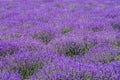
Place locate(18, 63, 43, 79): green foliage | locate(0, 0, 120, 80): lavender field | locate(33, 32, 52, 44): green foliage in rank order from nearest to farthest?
locate(0, 0, 120, 80): lavender field → locate(18, 63, 43, 79): green foliage → locate(33, 32, 52, 44): green foliage

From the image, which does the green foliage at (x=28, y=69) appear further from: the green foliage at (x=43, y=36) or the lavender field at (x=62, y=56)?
the green foliage at (x=43, y=36)

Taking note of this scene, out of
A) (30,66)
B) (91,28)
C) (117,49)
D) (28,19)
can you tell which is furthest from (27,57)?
(28,19)

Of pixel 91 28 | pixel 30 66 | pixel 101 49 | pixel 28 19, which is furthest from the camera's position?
pixel 28 19

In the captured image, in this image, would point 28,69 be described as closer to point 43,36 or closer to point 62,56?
point 62,56

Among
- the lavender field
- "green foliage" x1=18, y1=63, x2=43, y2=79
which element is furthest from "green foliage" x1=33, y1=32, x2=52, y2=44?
"green foliage" x1=18, y1=63, x2=43, y2=79

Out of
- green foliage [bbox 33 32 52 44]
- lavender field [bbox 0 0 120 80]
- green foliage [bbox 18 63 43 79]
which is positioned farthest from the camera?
green foliage [bbox 33 32 52 44]

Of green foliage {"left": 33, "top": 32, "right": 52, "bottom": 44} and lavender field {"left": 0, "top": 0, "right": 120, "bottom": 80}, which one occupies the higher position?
lavender field {"left": 0, "top": 0, "right": 120, "bottom": 80}

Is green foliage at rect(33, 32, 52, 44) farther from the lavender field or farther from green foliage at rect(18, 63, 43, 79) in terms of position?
green foliage at rect(18, 63, 43, 79)

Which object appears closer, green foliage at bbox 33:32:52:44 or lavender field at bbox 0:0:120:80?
lavender field at bbox 0:0:120:80

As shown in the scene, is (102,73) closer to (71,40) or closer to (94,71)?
(94,71)

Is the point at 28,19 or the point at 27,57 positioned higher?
the point at 27,57

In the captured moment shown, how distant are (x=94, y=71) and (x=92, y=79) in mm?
128

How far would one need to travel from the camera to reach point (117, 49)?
4.39 m

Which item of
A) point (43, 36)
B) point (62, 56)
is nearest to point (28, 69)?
point (62, 56)
